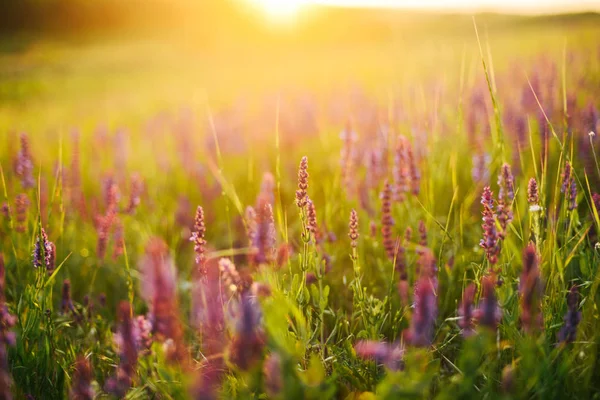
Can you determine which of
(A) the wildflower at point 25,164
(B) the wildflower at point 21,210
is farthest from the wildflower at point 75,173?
(B) the wildflower at point 21,210

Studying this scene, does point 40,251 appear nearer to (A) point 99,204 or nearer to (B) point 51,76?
(A) point 99,204

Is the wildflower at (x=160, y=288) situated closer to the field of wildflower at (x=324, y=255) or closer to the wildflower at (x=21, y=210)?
the field of wildflower at (x=324, y=255)

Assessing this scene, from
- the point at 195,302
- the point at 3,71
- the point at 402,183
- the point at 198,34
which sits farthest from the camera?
the point at 198,34

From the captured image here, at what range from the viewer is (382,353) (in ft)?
5.13

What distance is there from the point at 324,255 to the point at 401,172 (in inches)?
31.5

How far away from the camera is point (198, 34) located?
3550 centimetres

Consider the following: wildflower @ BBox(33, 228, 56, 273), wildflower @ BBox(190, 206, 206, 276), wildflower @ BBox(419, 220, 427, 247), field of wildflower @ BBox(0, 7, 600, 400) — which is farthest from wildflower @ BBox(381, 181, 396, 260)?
wildflower @ BBox(33, 228, 56, 273)

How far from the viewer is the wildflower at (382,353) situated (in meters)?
1.56

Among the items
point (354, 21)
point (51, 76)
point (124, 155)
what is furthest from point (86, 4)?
point (124, 155)

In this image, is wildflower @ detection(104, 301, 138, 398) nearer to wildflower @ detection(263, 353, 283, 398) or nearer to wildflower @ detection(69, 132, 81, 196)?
wildflower @ detection(263, 353, 283, 398)

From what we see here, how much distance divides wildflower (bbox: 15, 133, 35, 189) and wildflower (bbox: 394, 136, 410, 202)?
231 cm

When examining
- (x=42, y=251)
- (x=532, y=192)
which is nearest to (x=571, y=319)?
(x=532, y=192)

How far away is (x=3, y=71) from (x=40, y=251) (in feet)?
55.5

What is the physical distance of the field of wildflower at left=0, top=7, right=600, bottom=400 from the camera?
1551mm
